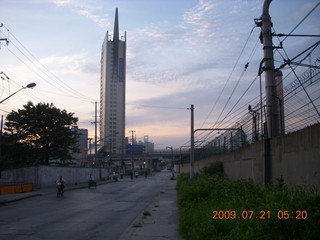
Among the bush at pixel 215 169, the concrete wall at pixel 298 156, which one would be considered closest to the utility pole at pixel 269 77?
the concrete wall at pixel 298 156

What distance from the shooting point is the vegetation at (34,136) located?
44688 millimetres

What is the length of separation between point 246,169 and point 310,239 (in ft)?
40.2

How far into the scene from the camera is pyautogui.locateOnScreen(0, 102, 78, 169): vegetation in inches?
1759

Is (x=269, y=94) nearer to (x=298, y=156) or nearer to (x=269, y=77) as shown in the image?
(x=269, y=77)

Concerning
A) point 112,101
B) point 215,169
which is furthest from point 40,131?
point 112,101

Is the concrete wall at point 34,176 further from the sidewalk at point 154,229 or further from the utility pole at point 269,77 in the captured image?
the utility pole at point 269,77

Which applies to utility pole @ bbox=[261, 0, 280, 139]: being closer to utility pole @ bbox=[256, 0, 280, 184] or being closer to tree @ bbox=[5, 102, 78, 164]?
utility pole @ bbox=[256, 0, 280, 184]

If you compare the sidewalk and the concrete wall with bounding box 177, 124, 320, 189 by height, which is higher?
the concrete wall with bounding box 177, 124, 320, 189

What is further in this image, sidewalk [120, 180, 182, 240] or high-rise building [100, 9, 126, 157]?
high-rise building [100, 9, 126, 157]

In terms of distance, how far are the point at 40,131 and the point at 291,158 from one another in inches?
1517

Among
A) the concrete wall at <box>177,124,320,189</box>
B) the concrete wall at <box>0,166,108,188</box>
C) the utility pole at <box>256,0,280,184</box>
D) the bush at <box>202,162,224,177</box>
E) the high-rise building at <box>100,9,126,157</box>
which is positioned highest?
the high-rise building at <box>100,9,126,157</box>

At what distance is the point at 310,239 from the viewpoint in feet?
18.6

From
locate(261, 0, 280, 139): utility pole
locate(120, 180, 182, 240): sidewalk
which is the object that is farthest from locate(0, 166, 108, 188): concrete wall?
locate(261, 0, 280, 139): utility pole

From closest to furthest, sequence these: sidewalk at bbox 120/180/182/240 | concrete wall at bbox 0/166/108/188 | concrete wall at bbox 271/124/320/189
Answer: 1. concrete wall at bbox 271/124/320/189
2. sidewalk at bbox 120/180/182/240
3. concrete wall at bbox 0/166/108/188
